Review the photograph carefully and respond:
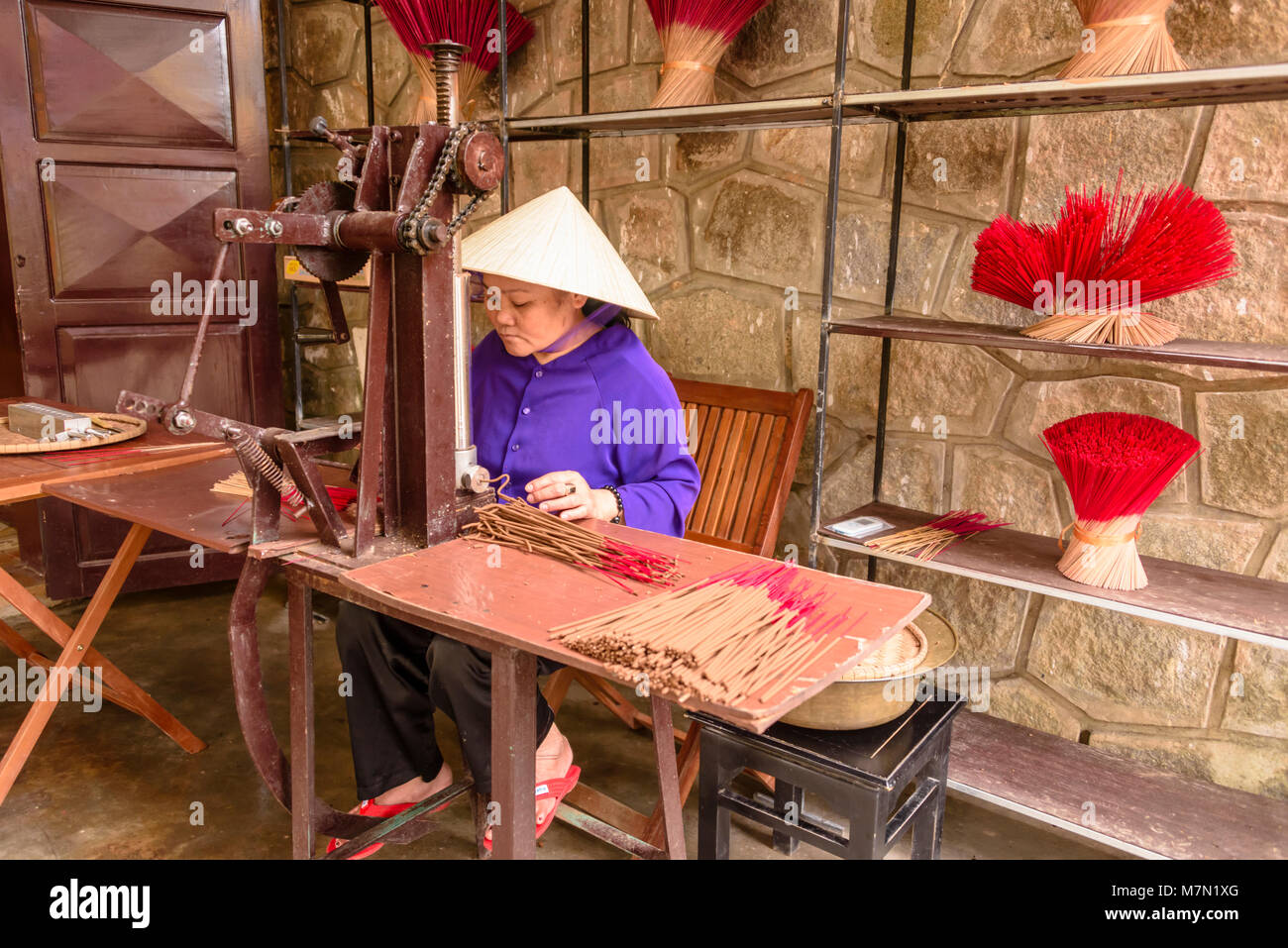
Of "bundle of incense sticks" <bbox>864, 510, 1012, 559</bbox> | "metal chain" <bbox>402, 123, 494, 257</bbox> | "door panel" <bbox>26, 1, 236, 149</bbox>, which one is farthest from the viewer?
"door panel" <bbox>26, 1, 236, 149</bbox>

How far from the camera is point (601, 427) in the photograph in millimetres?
2250

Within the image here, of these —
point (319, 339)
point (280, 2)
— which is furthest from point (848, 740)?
point (280, 2)

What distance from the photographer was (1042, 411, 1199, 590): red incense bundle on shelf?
6.90 feet

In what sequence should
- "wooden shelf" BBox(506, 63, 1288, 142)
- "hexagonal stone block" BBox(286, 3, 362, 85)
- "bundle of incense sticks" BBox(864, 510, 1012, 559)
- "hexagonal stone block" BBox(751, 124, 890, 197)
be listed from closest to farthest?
"wooden shelf" BBox(506, 63, 1288, 142) → "bundle of incense sticks" BBox(864, 510, 1012, 559) → "hexagonal stone block" BBox(751, 124, 890, 197) → "hexagonal stone block" BBox(286, 3, 362, 85)

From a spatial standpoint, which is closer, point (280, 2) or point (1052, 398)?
point (1052, 398)

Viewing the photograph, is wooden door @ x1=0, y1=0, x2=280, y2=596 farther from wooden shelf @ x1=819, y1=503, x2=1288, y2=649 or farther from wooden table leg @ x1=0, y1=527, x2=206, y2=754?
wooden shelf @ x1=819, y1=503, x2=1288, y2=649

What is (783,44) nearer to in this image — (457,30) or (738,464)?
(457,30)

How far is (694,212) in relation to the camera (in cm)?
331

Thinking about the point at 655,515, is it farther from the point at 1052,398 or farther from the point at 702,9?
the point at 702,9

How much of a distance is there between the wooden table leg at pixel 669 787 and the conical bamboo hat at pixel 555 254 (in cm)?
92

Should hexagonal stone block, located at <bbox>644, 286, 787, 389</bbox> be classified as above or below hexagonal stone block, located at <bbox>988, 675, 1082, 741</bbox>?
above

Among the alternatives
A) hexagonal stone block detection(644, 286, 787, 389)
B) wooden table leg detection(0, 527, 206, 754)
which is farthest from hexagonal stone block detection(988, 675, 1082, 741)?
wooden table leg detection(0, 527, 206, 754)

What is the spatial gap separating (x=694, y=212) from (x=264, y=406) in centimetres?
210

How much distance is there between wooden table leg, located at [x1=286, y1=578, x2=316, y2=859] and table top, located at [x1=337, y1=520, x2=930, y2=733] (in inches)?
4.8
